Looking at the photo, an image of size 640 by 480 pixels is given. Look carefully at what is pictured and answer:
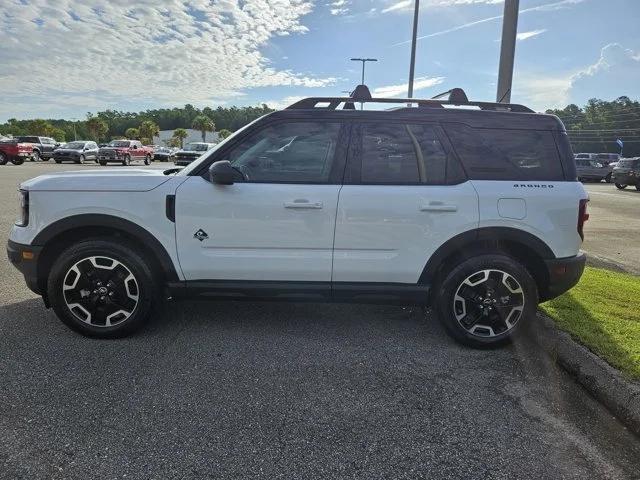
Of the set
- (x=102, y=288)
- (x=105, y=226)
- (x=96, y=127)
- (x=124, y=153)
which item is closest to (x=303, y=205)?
(x=105, y=226)

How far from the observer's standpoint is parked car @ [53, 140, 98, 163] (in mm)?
32906

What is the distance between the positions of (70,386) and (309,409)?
1.58 meters

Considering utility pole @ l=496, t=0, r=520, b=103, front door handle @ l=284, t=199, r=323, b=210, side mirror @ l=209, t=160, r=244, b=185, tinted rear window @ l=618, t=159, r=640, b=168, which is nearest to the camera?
side mirror @ l=209, t=160, r=244, b=185

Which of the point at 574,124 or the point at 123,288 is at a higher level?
the point at 574,124

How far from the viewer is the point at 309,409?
288 cm

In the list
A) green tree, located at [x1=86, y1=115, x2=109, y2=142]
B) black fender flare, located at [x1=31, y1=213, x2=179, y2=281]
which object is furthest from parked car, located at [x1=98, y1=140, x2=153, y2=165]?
green tree, located at [x1=86, y1=115, x2=109, y2=142]

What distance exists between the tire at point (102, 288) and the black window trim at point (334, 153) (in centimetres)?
89

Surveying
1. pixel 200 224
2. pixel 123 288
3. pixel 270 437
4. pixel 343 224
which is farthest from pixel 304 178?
pixel 270 437

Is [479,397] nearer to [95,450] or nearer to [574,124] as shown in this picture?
[95,450]

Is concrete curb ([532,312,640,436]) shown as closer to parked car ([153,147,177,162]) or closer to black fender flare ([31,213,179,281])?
black fender flare ([31,213,179,281])

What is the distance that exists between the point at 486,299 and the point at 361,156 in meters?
1.53

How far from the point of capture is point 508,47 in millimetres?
6207

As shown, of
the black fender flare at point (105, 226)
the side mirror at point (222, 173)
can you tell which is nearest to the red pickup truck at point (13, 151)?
the black fender flare at point (105, 226)

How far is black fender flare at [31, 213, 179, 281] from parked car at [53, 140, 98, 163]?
110 ft
